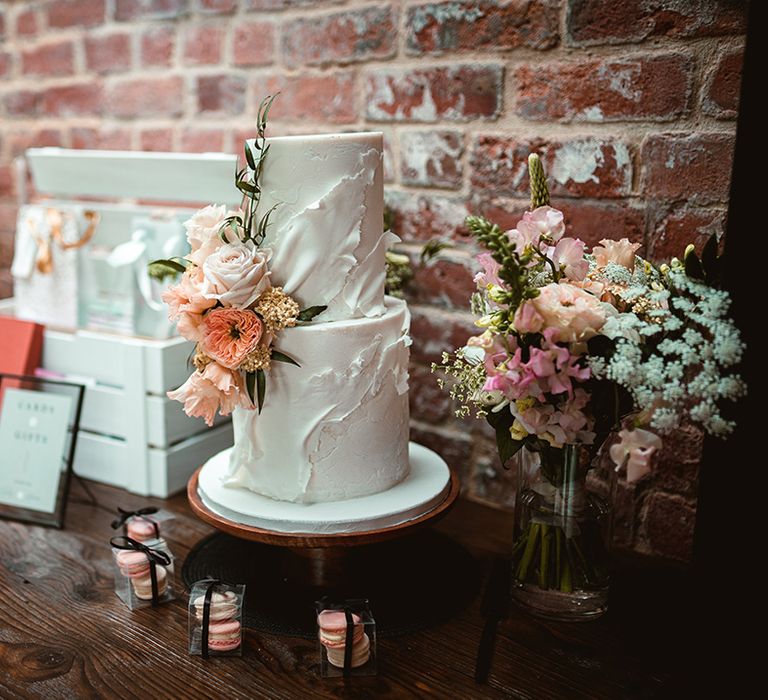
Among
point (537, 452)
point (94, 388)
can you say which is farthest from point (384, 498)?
point (94, 388)

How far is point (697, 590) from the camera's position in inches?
37.3

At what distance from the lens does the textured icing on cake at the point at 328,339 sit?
112cm

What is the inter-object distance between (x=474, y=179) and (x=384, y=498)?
Answer: 606mm

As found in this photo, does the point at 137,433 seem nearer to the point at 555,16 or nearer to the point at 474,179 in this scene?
the point at 474,179

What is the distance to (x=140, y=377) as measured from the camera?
4.92 feet

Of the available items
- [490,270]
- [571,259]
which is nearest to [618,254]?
[571,259]

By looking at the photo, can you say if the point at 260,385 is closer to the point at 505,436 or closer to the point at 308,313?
the point at 308,313

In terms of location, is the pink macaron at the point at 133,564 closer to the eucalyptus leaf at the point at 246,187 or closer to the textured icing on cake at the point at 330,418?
the textured icing on cake at the point at 330,418

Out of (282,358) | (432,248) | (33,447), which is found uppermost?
(432,248)

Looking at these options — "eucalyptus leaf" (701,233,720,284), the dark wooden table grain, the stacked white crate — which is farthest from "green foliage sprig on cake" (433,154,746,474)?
the stacked white crate

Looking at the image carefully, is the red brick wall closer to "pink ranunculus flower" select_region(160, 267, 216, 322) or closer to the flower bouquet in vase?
the flower bouquet in vase

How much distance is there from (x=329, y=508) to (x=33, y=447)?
63 cm

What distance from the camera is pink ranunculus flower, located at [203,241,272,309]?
1077 mm

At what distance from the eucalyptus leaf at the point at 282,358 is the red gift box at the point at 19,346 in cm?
72
